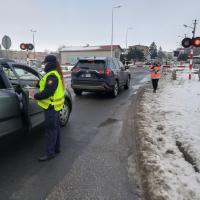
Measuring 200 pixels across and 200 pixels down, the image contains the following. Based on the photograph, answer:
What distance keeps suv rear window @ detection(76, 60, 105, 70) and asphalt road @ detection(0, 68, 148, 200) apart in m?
4.57

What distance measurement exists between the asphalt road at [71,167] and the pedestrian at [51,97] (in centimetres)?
31

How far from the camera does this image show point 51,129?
420cm

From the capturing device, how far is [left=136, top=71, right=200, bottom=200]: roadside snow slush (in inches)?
126

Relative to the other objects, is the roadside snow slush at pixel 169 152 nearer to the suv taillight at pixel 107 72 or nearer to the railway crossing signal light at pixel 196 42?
the suv taillight at pixel 107 72

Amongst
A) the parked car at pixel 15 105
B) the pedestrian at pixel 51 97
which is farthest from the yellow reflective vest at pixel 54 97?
the parked car at pixel 15 105

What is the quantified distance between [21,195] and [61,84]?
186cm

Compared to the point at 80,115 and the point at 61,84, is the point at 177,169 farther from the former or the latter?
the point at 80,115

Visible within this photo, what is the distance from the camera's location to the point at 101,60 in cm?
1035

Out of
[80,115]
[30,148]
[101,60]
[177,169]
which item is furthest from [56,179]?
[101,60]

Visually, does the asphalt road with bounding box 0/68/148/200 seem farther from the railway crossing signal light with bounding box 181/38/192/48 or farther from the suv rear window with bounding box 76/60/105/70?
the railway crossing signal light with bounding box 181/38/192/48

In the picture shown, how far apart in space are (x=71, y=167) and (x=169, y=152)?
1.80 meters

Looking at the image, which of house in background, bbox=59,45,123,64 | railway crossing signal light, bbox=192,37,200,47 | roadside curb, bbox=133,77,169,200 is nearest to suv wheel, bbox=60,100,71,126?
roadside curb, bbox=133,77,169,200

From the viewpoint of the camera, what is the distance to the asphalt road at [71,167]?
10.5 ft

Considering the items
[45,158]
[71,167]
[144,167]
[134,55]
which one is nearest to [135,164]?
[144,167]
